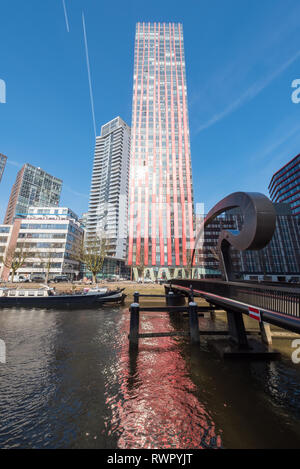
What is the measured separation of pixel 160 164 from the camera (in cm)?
7444

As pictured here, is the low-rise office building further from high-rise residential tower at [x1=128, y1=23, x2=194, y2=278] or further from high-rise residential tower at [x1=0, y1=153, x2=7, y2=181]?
high-rise residential tower at [x1=0, y1=153, x2=7, y2=181]

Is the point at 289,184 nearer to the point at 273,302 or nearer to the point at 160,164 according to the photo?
the point at 160,164

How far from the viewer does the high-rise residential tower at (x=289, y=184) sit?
271 feet

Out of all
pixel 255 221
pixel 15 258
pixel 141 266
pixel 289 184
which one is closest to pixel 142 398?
pixel 255 221

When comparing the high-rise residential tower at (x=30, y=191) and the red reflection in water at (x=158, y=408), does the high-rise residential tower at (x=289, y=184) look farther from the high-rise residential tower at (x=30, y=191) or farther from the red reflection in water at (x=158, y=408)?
the high-rise residential tower at (x=30, y=191)

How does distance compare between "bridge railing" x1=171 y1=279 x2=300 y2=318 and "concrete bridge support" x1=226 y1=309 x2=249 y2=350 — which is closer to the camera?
"bridge railing" x1=171 y1=279 x2=300 y2=318

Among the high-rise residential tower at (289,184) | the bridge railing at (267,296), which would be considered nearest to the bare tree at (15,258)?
the bridge railing at (267,296)

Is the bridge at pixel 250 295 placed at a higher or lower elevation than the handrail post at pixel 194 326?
higher

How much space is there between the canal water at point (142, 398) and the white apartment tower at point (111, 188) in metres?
83.4

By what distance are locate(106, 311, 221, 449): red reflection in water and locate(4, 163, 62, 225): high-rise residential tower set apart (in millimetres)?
155699

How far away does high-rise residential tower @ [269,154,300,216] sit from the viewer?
3250 inches

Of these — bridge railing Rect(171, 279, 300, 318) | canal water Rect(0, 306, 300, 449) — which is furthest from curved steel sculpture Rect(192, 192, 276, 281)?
canal water Rect(0, 306, 300, 449)

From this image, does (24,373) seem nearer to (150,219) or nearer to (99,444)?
(99,444)

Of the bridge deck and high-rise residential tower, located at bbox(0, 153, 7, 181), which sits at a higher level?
high-rise residential tower, located at bbox(0, 153, 7, 181)
